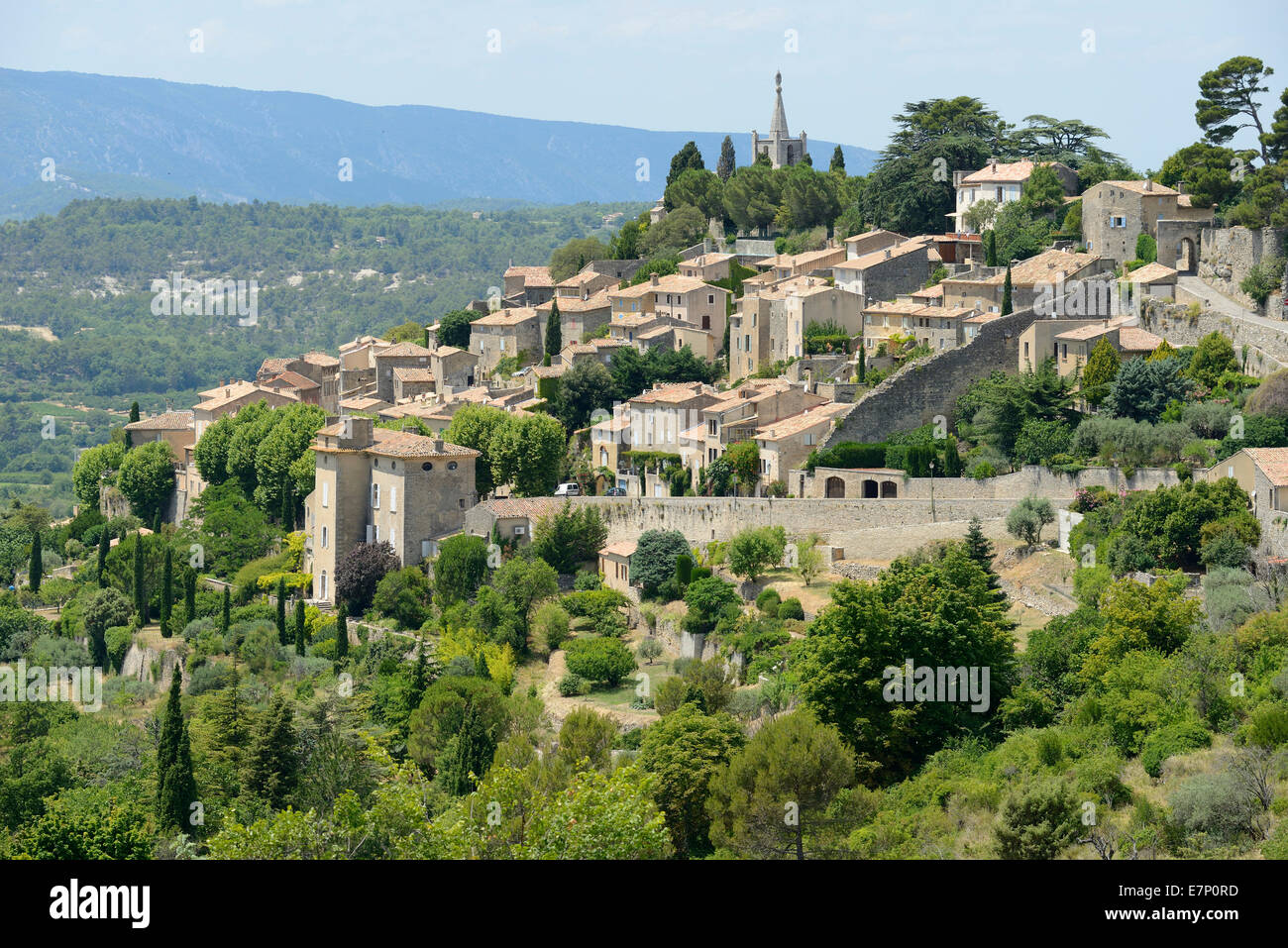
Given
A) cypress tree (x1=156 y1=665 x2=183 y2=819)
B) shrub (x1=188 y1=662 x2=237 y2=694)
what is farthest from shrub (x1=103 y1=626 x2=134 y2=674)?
cypress tree (x1=156 y1=665 x2=183 y2=819)

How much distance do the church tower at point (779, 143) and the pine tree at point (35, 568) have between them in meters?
43.7

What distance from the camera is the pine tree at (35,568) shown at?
187 feet

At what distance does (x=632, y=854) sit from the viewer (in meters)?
17.9

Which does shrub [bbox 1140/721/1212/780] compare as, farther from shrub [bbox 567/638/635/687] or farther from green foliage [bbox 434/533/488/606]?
green foliage [bbox 434/533/488/606]

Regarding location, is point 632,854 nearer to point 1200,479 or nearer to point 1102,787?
point 1102,787

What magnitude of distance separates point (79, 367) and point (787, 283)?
12170cm

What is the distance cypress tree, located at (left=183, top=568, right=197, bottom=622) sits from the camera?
160 ft

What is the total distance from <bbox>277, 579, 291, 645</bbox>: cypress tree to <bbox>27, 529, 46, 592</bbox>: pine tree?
589 inches

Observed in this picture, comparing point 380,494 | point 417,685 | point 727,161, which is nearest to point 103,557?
point 380,494

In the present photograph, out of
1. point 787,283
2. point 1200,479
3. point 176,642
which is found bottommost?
point 176,642

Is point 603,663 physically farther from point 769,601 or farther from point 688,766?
point 688,766

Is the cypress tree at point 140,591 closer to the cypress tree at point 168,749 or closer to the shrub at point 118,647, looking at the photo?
the shrub at point 118,647

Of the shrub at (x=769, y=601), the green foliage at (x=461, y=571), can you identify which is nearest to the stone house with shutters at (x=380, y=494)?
the green foliage at (x=461, y=571)
